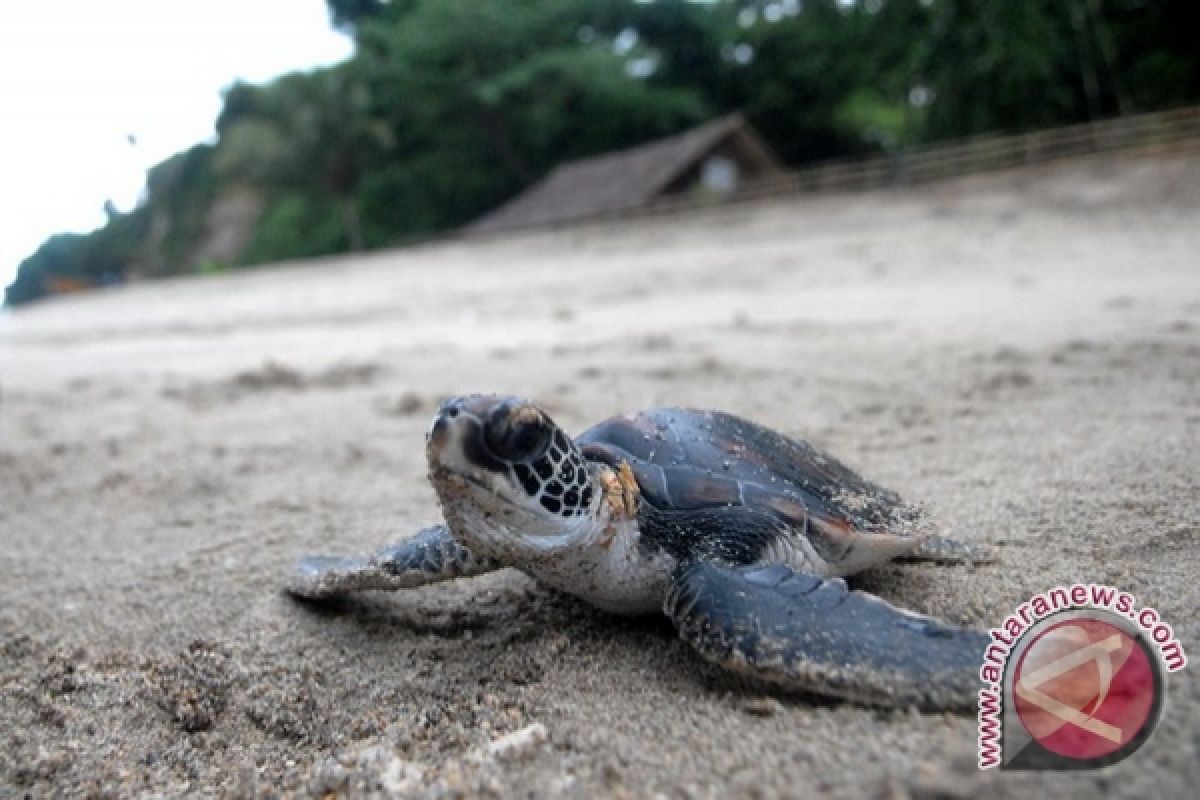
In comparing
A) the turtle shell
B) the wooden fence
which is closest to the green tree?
the wooden fence

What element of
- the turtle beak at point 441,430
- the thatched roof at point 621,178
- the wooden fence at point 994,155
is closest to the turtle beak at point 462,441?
the turtle beak at point 441,430

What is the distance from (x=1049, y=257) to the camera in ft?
22.0

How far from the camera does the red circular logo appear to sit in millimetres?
1017

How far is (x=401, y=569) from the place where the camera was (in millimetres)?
1602

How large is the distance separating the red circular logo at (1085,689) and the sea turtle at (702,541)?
7cm

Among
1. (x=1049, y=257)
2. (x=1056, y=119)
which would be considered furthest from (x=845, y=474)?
(x=1056, y=119)

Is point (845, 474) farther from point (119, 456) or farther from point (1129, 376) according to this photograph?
point (119, 456)

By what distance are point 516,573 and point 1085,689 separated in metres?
1.15

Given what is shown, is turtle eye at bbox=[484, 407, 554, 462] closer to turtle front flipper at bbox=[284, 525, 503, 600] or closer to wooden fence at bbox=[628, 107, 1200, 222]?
turtle front flipper at bbox=[284, 525, 503, 600]

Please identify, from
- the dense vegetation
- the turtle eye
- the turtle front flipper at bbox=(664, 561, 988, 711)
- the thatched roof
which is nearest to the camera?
the turtle front flipper at bbox=(664, 561, 988, 711)

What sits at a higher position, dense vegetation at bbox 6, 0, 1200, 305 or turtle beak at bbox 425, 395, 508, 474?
dense vegetation at bbox 6, 0, 1200, 305

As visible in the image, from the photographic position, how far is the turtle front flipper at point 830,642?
113 centimetres

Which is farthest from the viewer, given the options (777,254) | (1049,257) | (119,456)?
(777,254)

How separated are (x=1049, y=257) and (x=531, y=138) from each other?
798 inches
